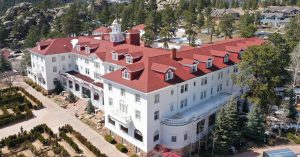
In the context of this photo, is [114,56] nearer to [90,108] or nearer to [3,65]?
[90,108]

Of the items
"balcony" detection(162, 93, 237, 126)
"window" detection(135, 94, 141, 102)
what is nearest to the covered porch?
"window" detection(135, 94, 141, 102)

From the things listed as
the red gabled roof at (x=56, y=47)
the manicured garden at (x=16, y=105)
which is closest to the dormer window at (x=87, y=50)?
the red gabled roof at (x=56, y=47)

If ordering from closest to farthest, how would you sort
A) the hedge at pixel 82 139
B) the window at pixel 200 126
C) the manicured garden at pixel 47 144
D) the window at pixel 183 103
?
the hedge at pixel 82 139, the manicured garden at pixel 47 144, the window at pixel 200 126, the window at pixel 183 103

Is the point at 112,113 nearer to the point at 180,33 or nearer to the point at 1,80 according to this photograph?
the point at 1,80

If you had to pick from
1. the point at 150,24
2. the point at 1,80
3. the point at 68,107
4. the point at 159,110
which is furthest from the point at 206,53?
the point at 1,80

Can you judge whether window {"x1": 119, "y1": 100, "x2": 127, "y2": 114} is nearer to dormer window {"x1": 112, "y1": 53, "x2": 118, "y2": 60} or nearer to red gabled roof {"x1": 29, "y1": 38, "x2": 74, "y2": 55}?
dormer window {"x1": 112, "y1": 53, "x2": 118, "y2": 60}

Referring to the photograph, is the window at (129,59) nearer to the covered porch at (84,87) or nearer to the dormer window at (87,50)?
the covered porch at (84,87)

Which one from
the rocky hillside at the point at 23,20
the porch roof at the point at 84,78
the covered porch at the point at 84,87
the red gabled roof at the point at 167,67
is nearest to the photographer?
the red gabled roof at the point at 167,67
